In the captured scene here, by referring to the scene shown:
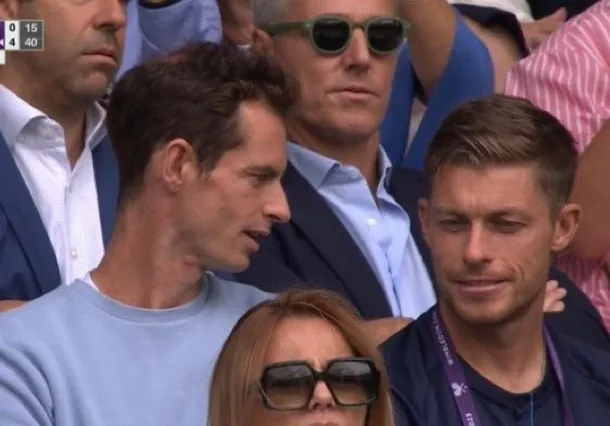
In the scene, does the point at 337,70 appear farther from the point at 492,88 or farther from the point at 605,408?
the point at 605,408

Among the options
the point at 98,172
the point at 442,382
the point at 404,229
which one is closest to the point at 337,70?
the point at 404,229

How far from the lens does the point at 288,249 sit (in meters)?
4.08

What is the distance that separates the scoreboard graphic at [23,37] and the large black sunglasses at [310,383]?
4.12ft

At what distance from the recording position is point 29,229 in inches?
146

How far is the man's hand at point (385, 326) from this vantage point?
3.86 meters

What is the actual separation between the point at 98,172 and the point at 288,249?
1.57ft

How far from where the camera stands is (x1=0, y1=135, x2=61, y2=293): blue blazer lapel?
145 inches

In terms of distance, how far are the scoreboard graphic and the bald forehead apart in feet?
2.34

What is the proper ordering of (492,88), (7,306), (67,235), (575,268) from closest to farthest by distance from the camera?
1. (7,306)
2. (67,235)
3. (575,268)
4. (492,88)

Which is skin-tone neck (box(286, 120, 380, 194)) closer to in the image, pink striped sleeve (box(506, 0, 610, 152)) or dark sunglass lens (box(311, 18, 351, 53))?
dark sunglass lens (box(311, 18, 351, 53))

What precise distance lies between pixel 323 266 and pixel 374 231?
0.81ft

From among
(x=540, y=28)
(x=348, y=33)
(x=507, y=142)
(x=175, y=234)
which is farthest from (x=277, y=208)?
(x=540, y=28)

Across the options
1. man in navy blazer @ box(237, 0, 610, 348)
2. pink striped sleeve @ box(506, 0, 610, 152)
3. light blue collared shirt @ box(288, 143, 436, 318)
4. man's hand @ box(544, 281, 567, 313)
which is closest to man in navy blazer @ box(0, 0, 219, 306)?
man in navy blazer @ box(237, 0, 610, 348)

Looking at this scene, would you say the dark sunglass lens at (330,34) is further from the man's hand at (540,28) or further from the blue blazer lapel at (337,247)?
the man's hand at (540,28)
